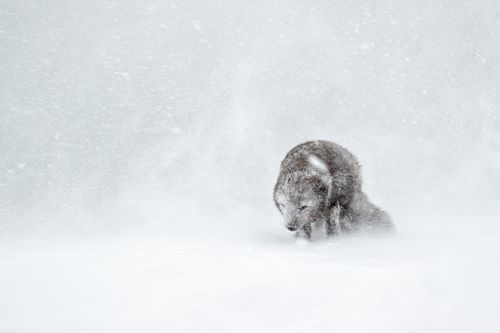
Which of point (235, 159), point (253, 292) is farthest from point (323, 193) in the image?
point (235, 159)

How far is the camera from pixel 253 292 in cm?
383

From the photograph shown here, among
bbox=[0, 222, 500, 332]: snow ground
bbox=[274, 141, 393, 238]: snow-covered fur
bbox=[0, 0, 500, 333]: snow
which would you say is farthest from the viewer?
bbox=[274, 141, 393, 238]: snow-covered fur

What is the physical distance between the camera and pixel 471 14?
939 inches

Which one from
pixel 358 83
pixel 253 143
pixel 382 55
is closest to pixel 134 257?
pixel 253 143

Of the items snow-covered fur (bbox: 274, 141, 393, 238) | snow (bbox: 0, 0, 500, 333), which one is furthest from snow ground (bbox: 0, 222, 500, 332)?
snow-covered fur (bbox: 274, 141, 393, 238)

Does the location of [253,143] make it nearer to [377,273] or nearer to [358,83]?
[358,83]

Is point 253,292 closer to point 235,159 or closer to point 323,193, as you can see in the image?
point 323,193

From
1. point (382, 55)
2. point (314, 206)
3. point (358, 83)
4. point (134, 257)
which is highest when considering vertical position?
point (382, 55)

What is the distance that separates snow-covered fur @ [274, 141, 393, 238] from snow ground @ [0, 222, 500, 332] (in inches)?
34.5

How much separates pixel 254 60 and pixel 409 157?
8.02 metres

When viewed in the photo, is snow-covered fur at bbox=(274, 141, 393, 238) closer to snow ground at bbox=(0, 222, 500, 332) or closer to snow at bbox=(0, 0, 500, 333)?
snow at bbox=(0, 0, 500, 333)

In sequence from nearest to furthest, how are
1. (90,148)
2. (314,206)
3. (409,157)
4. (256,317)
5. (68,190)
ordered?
(256,317) → (314,206) → (68,190) → (90,148) → (409,157)

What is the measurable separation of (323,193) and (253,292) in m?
2.60

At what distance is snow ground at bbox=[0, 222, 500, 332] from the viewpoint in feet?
10.9
